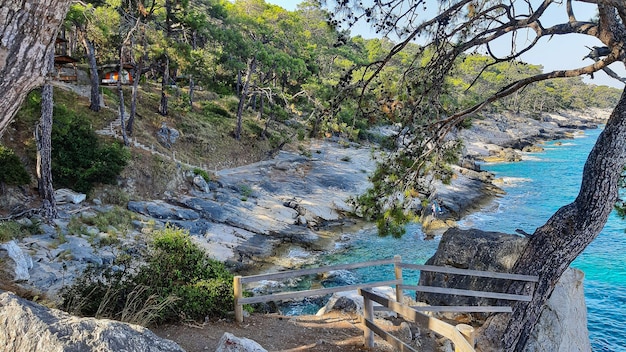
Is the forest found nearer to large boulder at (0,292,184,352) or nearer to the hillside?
the hillside

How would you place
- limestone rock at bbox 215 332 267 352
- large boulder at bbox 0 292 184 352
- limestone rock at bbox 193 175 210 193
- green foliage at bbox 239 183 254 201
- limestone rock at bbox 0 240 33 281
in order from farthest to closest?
green foliage at bbox 239 183 254 201
limestone rock at bbox 193 175 210 193
limestone rock at bbox 0 240 33 281
limestone rock at bbox 215 332 267 352
large boulder at bbox 0 292 184 352

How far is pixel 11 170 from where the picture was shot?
13648 millimetres

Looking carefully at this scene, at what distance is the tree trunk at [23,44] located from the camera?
232 centimetres

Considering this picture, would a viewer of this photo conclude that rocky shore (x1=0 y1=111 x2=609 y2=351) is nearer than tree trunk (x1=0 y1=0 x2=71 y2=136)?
No

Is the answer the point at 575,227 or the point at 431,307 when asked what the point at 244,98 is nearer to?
the point at 431,307

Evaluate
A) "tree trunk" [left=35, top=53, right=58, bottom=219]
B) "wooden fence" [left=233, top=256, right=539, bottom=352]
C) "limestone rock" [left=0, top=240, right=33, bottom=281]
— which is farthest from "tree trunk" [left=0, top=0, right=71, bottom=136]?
"tree trunk" [left=35, top=53, right=58, bottom=219]

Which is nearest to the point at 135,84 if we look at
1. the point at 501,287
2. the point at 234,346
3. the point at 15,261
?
the point at 15,261

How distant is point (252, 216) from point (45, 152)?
9.13 metres

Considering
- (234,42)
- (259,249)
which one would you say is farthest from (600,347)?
(234,42)

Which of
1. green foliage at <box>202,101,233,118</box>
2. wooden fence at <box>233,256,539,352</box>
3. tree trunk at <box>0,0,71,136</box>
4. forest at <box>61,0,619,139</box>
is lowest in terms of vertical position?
wooden fence at <box>233,256,539,352</box>

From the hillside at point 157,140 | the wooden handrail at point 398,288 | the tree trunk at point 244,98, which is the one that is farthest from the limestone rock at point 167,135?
the wooden handrail at point 398,288

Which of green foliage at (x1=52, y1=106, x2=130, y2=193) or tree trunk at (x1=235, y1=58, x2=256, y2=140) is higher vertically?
tree trunk at (x1=235, y1=58, x2=256, y2=140)

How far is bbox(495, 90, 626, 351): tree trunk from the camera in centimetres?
551

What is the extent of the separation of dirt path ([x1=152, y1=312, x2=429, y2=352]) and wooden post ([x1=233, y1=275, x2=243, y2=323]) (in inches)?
4.8
